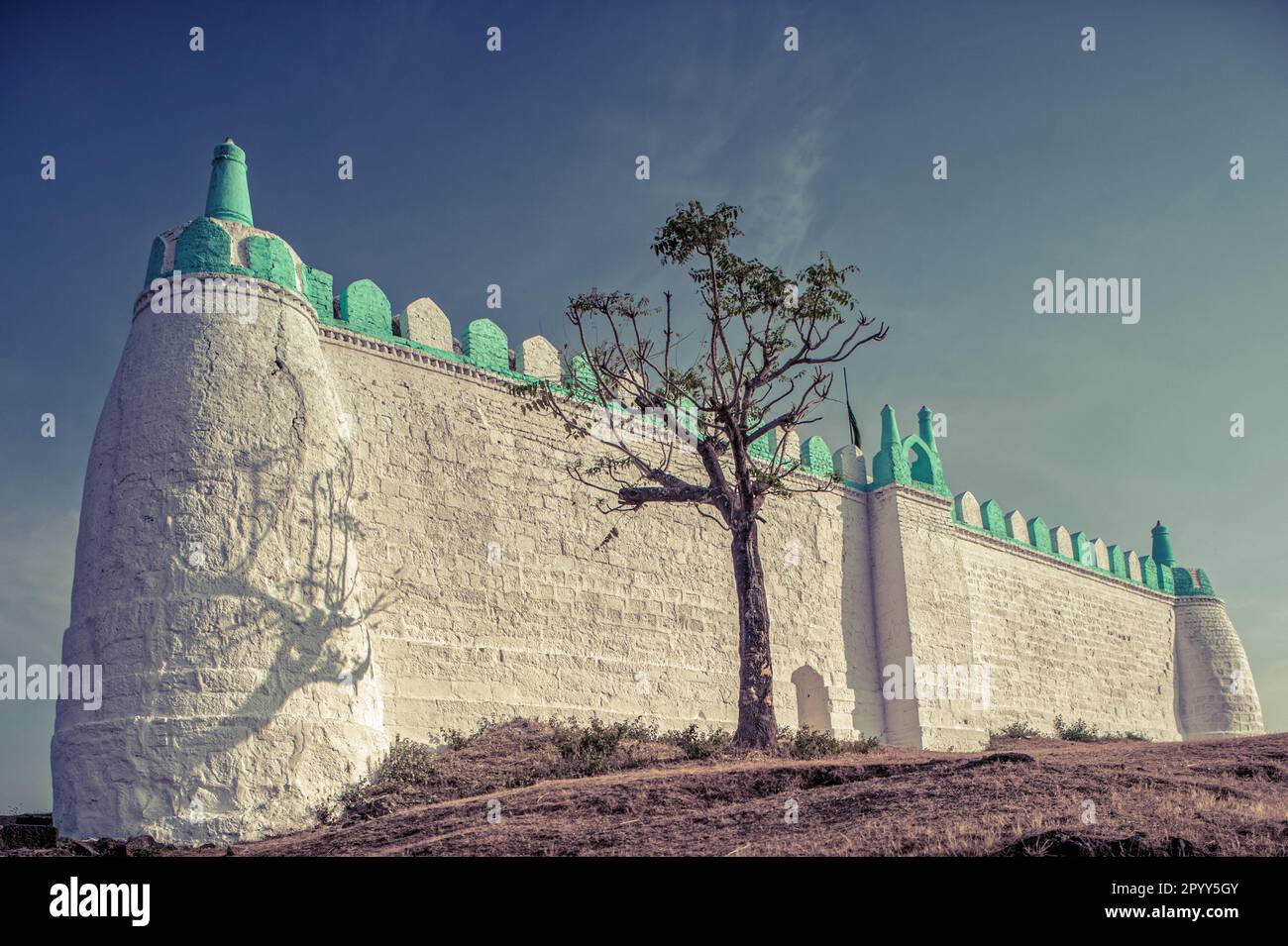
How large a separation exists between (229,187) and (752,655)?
9.63 m

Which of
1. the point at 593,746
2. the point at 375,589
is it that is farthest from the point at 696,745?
the point at 375,589

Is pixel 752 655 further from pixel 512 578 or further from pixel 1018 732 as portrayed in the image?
pixel 1018 732

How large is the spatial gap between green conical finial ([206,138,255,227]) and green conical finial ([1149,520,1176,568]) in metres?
28.9

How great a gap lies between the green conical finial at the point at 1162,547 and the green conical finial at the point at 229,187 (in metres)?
28.9

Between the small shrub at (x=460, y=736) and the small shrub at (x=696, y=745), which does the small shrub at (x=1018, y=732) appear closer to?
the small shrub at (x=696, y=745)

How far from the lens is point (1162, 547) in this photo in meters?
33.0

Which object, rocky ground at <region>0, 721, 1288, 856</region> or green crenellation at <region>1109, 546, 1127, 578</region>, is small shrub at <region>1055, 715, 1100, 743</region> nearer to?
green crenellation at <region>1109, 546, 1127, 578</region>

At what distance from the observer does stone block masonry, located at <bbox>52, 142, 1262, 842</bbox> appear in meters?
11.7

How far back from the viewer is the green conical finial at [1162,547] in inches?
1288

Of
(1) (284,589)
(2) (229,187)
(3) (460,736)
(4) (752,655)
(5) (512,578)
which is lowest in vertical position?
(3) (460,736)

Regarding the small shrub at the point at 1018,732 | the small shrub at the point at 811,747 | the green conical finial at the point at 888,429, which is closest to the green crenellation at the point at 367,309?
the small shrub at the point at 811,747
